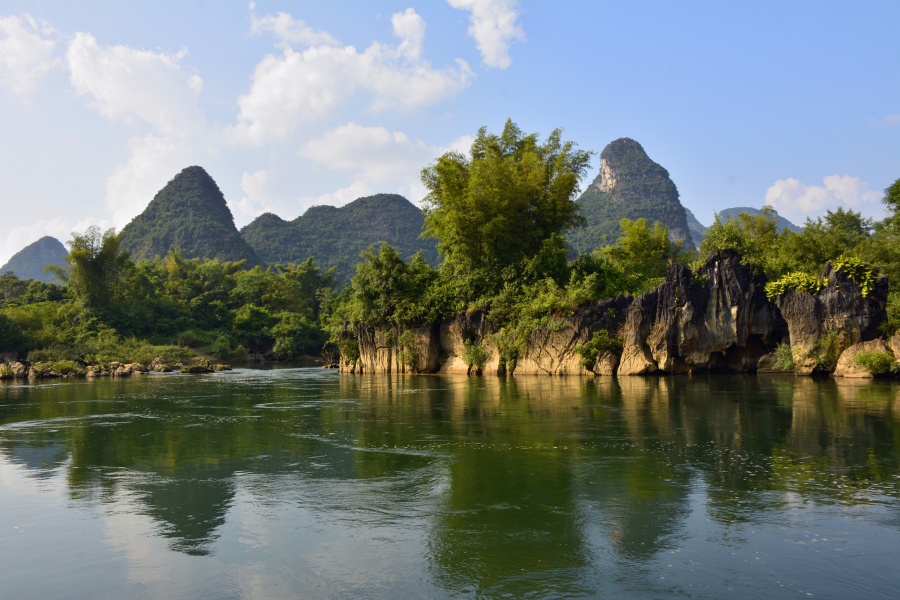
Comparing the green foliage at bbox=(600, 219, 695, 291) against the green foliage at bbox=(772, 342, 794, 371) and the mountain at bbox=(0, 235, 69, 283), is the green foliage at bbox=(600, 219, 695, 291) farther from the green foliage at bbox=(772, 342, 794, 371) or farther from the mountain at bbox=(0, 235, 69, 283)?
the mountain at bbox=(0, 235, 69, 283)

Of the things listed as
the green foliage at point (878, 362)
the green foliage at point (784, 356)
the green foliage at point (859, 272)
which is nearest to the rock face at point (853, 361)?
the green foliage at point (878, 362)

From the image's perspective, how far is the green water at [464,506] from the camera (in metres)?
4.62

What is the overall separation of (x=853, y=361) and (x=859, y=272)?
11.1 feet

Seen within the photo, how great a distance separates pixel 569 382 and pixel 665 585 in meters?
18.5

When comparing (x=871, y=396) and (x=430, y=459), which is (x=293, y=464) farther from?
(x=871, y=396)

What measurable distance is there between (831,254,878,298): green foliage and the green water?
31.0 feet

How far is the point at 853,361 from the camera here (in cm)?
2028

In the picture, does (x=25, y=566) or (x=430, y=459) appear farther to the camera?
(x=430, y=459)

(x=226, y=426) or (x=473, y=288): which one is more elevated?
(x=473, y=288)

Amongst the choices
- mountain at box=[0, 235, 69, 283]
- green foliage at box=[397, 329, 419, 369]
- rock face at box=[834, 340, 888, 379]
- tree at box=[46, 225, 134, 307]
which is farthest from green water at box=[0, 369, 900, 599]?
mountain at box=[0, 235, 69, 283]

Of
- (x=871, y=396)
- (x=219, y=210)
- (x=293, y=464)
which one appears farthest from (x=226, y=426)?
(x=219, y=210)

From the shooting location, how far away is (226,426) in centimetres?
1292

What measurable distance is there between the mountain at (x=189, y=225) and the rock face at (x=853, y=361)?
8841 centimetres

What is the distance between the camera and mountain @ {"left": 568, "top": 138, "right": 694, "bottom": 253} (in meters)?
100
